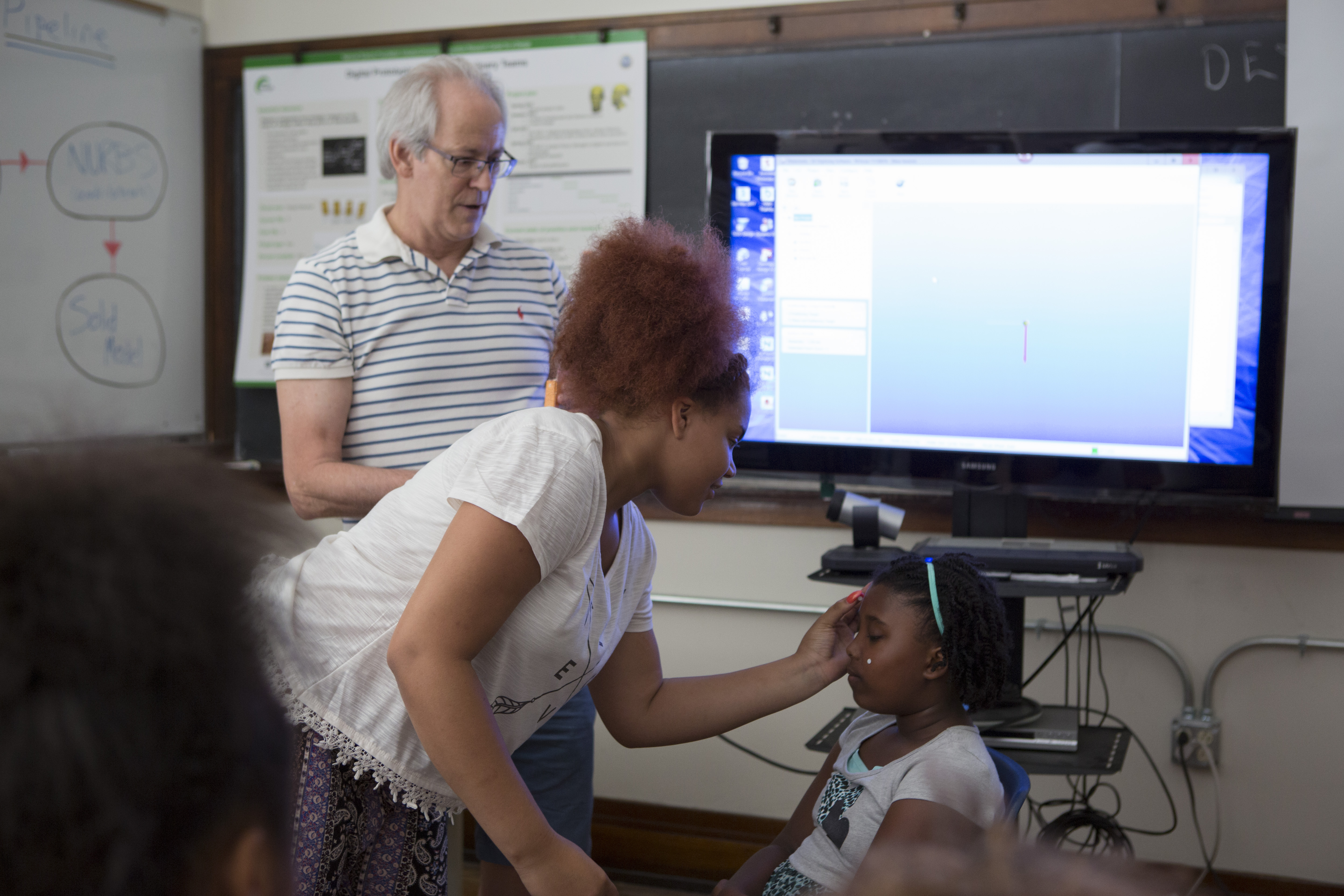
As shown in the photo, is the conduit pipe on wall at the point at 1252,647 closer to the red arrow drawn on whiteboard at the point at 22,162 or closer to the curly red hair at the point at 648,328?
the curly red hair at the point at 648,328

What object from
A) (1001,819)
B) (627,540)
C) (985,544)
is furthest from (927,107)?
(1001,819)

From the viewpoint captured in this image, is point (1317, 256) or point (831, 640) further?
point (1317, 256)

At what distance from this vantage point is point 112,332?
2.77 m

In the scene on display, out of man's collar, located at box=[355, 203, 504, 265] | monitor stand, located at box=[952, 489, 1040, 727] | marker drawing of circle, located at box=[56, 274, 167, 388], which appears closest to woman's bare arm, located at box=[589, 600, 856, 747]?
monitor stand, located at box=[952, 489, 1040, 727]

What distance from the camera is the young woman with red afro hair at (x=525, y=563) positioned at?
987mm

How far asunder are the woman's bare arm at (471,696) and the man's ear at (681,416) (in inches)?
9.6

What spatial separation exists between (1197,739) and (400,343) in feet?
5.99

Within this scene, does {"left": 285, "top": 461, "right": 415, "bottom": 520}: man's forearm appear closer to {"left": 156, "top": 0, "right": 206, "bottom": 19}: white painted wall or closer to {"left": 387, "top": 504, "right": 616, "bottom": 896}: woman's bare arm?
{"left": 387, "top": 504, "right": 616, "bottom": 896}: woman's bare arm

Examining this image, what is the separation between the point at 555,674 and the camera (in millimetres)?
1171

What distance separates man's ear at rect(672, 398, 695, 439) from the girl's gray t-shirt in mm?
518

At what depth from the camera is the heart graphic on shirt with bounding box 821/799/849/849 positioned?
4.58 feet

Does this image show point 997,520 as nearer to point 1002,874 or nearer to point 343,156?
point 1002,874

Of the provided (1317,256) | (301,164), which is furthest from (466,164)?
(1317,256)

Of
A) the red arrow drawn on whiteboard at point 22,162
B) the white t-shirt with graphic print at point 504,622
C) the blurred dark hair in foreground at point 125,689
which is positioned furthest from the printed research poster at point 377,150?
the blurred dark hair in foreground at point 125,689
